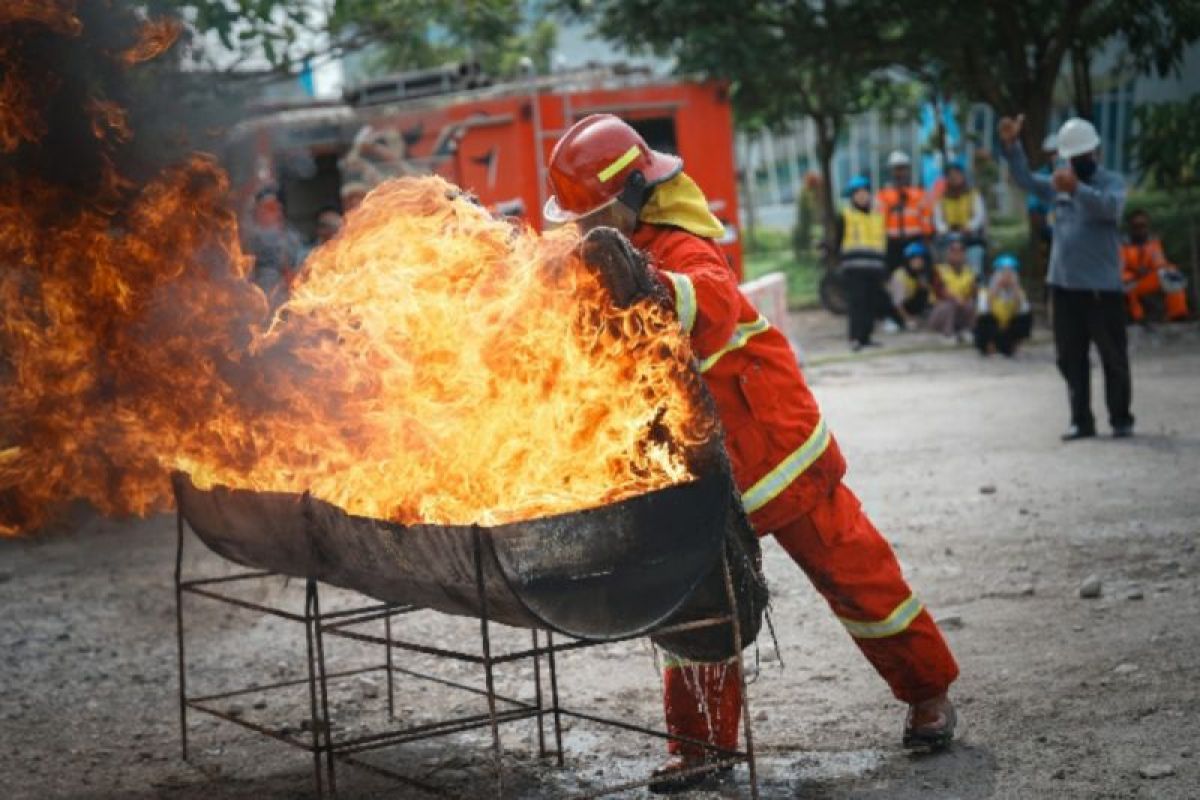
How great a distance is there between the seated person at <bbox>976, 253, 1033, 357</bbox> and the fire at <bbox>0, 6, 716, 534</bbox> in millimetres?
12332

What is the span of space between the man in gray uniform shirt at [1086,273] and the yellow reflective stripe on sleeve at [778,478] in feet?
21.0

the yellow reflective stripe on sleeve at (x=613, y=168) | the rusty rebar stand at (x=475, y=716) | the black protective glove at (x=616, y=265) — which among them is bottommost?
the rusty rebar stand at (x=475, y=716)

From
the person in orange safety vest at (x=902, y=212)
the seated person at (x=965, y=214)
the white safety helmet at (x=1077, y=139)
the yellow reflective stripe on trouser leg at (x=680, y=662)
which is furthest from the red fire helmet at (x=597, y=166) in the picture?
the person in orange safety vest at (x=902, y=212)

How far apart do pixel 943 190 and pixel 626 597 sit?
17.3 m

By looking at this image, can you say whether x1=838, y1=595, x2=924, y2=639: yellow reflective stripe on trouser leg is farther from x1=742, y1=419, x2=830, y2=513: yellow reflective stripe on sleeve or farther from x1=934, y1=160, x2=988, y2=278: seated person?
x1=934, y1=160, x2=988, y2=278: seated person

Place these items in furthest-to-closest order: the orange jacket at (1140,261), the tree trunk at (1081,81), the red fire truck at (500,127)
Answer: the tree trunk at (1081,81) → the red fire truck at (500,127) → the orange jacket at (1140,261)

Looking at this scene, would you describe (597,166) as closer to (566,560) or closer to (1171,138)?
(566,560)

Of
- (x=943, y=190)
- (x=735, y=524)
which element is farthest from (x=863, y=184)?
(x=735, y=524)

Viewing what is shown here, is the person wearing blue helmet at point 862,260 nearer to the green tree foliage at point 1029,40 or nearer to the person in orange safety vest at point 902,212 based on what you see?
the person in orange safety vest at point 902,212

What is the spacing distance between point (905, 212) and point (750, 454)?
16.5 m

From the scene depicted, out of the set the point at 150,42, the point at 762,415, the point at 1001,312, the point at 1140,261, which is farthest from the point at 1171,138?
the point at 762,415

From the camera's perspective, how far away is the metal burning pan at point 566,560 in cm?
404

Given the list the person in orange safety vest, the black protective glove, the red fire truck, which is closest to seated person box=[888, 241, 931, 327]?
the person in orange safety vest

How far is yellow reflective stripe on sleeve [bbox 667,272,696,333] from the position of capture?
4328 millimetres
